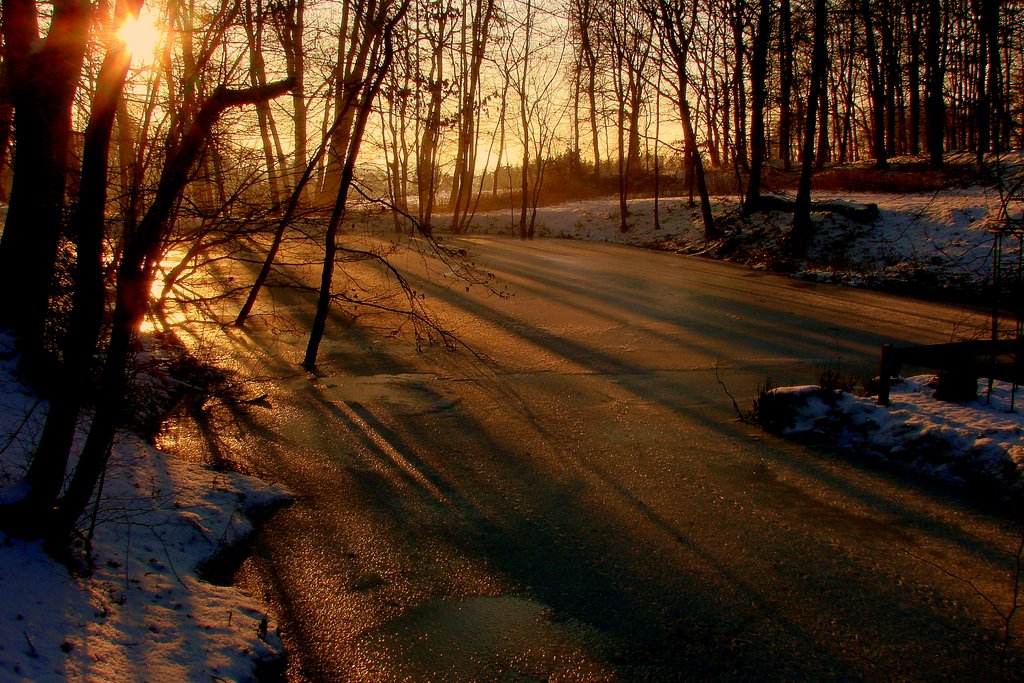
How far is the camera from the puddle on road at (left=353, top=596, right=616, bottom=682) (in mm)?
3959

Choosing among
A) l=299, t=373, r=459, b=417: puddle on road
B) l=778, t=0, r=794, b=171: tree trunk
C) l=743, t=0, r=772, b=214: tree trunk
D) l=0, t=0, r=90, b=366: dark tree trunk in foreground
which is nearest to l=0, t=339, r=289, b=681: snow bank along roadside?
l=0, t=0, r=90, b=366: dark tree trunk in foreground

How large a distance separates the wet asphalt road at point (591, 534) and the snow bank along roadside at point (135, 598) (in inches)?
13.3

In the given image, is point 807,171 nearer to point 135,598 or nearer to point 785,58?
point 785,58

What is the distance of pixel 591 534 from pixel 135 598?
3.02 meters

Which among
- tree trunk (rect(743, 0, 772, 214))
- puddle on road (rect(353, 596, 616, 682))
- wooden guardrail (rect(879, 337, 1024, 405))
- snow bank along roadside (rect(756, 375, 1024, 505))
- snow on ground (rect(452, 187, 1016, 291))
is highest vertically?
tree trunk (rect(743, 0, 772, 214))

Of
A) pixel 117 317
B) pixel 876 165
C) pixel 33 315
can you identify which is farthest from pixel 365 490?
pixel 876 165

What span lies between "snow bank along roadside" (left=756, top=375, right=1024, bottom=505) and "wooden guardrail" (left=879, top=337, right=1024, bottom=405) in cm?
23

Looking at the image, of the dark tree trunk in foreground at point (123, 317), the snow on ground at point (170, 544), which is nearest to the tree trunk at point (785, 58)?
the snow on ground at point (170, 544)

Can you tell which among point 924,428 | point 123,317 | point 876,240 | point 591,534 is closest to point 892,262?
point 876,240

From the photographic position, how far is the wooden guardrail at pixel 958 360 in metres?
7.04

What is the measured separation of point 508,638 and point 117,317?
2715 millimetres

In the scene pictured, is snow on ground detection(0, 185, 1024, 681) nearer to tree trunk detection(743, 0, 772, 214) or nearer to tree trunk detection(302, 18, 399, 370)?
tree trunk detection(302, 18, 399, 370)

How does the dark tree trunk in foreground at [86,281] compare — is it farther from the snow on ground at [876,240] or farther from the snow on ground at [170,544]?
the snow on ground at [876,240]

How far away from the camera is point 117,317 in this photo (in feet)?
12.9
